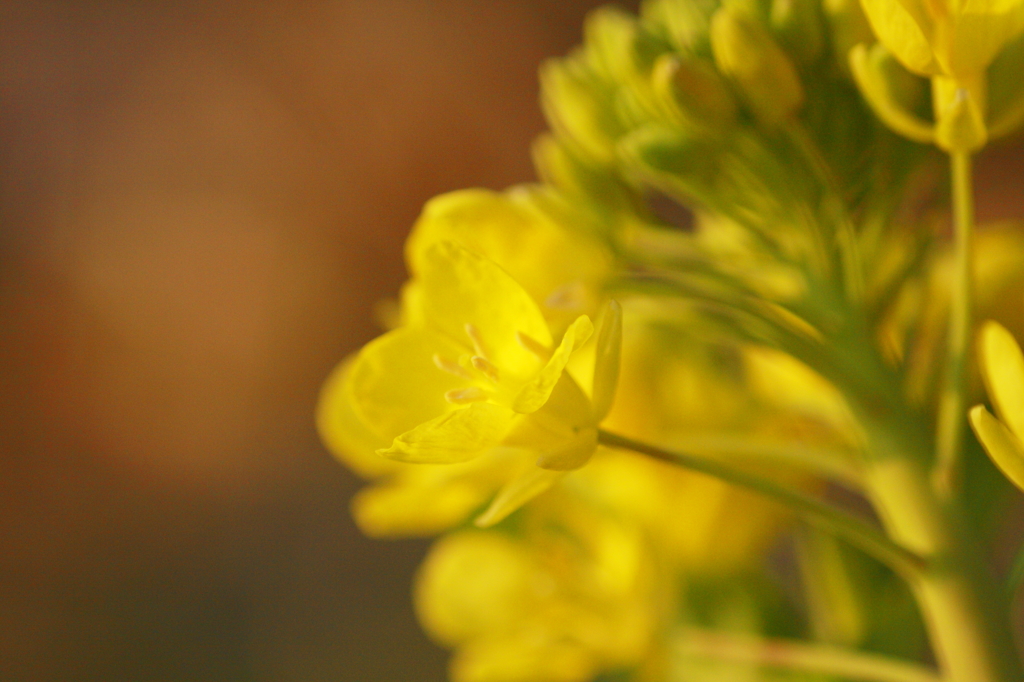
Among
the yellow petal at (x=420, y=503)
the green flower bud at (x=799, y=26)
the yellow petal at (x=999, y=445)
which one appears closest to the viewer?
the yellow petal at (x=999, y=445)

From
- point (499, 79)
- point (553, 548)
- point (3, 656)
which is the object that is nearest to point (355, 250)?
point (499, 79)

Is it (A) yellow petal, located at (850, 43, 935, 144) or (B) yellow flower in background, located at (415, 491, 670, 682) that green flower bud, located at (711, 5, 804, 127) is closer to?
(A) yellow petal, located at (850, 43, 935, 144)

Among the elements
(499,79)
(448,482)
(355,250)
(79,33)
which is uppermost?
(79,33)

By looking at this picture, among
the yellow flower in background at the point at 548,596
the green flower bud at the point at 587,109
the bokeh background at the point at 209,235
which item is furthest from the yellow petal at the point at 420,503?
the bokeh background at the point at 209,235

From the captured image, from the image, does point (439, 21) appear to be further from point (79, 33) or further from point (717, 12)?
point (717, 12)

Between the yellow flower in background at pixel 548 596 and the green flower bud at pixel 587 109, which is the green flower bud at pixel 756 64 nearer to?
the green flower bud at pixel 587 109

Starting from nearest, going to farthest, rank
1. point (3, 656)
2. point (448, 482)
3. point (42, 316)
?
point (448, 482), point (3, 656), point (42, 316)
